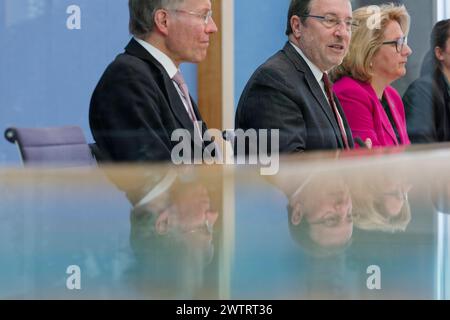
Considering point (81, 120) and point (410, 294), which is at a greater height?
point (81, 120)

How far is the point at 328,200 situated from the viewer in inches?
59.7

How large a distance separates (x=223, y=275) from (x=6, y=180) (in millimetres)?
1240

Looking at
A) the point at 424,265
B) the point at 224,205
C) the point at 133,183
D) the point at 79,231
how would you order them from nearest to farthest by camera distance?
1. the point at 424,265
2. the point at 79,231
3. the point at 224,205
4. the point at 133,183

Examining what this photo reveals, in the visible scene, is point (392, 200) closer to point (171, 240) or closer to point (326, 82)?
point (171, 240)

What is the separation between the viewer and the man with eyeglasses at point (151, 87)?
70.2 inches

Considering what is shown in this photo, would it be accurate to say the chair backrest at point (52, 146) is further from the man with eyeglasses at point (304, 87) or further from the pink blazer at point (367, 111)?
the pink blazer at point (367, 111)

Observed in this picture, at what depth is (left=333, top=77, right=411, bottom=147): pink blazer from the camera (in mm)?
2332

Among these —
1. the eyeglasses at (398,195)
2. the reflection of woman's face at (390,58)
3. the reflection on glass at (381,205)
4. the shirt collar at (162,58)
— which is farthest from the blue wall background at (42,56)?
the eyeglasses at (398,195)

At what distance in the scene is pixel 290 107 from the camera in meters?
2.06

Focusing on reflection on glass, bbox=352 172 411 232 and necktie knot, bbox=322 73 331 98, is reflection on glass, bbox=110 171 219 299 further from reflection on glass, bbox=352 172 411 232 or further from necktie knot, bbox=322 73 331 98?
necktie knot, bbox=322 73 331 98

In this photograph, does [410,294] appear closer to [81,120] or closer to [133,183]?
[133,183]

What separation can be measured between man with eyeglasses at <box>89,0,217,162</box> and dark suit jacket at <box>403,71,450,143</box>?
105 cm

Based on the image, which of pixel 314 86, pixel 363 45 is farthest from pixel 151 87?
pixel 363 45

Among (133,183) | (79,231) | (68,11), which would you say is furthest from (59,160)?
(68,11)
